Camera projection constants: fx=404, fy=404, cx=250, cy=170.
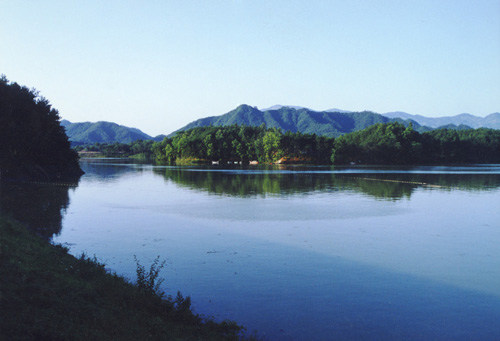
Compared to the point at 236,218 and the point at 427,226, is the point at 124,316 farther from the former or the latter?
the point at 427,226

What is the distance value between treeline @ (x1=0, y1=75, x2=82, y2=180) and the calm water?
25.3m

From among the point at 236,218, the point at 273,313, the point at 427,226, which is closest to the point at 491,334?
the point at 273,313

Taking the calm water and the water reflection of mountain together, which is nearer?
the calm water

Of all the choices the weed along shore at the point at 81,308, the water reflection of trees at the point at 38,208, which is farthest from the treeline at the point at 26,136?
the weed along shore at the point at 81,308

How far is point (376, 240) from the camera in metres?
25.6

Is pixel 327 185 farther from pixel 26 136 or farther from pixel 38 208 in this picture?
pixel 26 136

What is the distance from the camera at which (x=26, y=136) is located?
65.9 metres

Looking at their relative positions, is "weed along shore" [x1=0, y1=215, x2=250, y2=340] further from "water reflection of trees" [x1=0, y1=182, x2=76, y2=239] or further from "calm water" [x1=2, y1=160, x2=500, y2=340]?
"water reflection of trees" [x1=0, y1=182, x2=76, y2=239]

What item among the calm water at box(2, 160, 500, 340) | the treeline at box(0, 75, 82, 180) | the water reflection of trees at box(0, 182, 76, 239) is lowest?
the calm water at box(2, 160, 500, 340)

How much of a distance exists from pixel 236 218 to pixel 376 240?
1218cm

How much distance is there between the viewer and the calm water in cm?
1366

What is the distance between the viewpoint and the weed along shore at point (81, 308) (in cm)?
909

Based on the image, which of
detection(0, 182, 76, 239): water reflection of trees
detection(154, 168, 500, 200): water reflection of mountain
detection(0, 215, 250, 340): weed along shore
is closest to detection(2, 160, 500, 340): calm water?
detection(0, 182, 76, 239): water reflection of trees

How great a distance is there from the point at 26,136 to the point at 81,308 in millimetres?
64264
